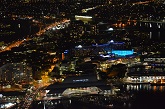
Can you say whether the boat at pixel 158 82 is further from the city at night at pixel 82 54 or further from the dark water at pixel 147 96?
the dark water at pixel 147 96

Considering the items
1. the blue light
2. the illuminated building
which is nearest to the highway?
the illuminated building

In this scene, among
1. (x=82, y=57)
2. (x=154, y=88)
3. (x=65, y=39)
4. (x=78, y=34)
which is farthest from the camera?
(x=78, y=34)

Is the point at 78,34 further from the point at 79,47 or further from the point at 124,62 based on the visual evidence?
the point at 124,62

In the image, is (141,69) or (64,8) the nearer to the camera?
(141,69)

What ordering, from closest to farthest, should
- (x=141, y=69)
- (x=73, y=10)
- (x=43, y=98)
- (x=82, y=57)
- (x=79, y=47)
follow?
(x=43, y=98)
(x=141, y=69)
(x=82, y=57)
(x=79, y=47)
(x=73, y=10)

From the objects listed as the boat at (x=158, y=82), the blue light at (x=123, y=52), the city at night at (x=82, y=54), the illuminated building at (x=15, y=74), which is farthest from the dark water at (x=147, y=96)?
the blue light at (x=123, y=52)

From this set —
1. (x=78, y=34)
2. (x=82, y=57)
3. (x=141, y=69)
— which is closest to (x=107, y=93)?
(x=141, y=69)

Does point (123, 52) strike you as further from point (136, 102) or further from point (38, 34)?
point (38, 34)
